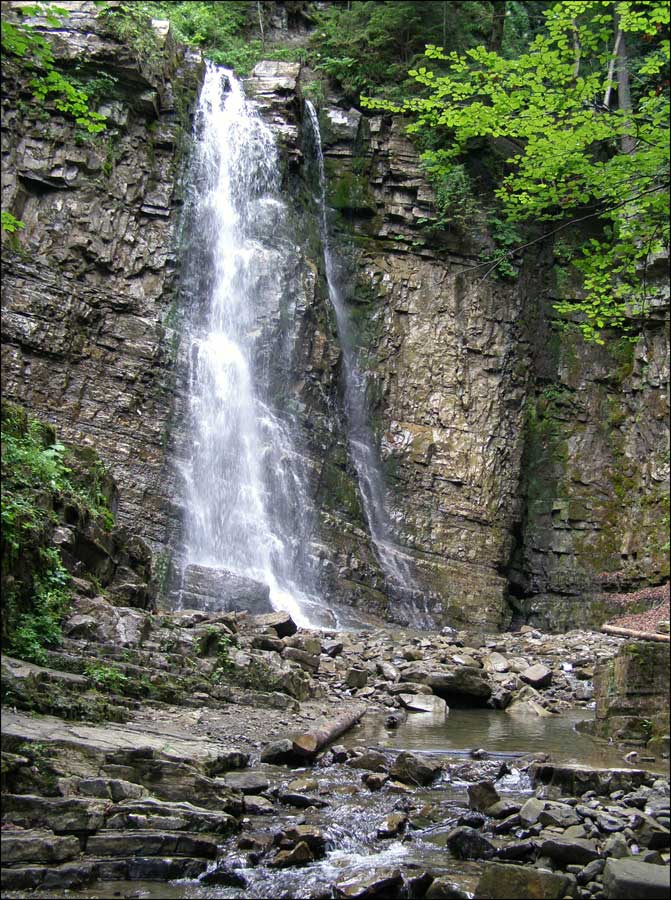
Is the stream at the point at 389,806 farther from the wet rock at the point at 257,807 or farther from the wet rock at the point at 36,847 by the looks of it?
the wet rock at the point at 36,847

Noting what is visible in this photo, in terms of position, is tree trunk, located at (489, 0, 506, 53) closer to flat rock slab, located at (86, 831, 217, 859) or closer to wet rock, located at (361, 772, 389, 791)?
wet rock, located at (361, 772, 389, 791)

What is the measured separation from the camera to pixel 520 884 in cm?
426

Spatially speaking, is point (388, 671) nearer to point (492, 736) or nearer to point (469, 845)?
point (492, 736)

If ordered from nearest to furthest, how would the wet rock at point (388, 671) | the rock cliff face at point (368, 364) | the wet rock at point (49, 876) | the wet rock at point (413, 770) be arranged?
1. the wet rock at point (49, 876)
2. the wet rock at point (413, 770)
3. the wet rock at point (388, 671)
4. the rock cliff face at point (368, 364)

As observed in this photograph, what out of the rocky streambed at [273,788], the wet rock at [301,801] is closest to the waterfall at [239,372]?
the rocky streambed at [273,788]

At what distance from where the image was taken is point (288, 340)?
2058 cm

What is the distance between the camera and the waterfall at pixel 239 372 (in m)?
18.0

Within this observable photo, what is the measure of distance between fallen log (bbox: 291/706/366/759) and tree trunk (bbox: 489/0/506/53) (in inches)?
877

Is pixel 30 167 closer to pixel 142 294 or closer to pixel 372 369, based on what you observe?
pixel 142 294

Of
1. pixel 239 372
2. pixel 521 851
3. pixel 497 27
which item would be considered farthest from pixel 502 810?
pixel 497 27

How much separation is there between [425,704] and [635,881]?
22.7 feet

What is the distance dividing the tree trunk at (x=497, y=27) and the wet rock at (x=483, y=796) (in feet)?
79.6

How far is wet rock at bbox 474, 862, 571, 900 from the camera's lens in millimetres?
4203

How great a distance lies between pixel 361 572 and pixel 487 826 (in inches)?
553
